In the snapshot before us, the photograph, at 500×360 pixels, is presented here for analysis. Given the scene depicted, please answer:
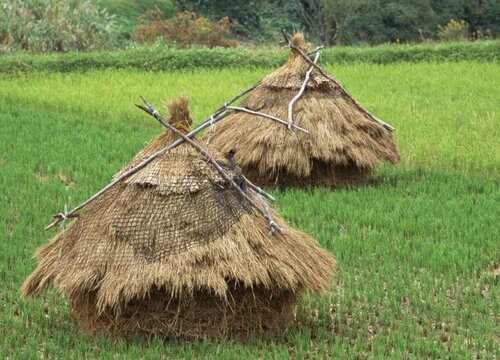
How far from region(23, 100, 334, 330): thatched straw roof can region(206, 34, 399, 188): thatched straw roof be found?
306 centimetres

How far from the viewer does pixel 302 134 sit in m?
8.09

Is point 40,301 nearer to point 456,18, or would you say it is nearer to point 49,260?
point 49,260

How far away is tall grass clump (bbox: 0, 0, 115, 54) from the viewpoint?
17172 millimetres

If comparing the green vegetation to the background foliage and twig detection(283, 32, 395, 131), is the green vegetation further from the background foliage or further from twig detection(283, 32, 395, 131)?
twig detection(283, 32, 395, 131)

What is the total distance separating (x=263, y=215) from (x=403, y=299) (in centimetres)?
105

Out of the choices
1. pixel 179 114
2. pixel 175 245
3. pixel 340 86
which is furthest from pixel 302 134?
pixel 175 245

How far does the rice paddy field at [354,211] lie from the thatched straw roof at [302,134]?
0.25 metres

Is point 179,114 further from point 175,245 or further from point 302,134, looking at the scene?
point 302,134

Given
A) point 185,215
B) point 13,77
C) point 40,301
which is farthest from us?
point 13,77

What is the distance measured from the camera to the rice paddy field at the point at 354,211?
15.4ft

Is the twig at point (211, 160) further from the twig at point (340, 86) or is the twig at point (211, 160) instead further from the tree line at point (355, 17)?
the tree line at point (355, 17)

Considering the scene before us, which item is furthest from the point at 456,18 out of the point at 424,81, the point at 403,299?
the point at 403,299

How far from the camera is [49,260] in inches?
194

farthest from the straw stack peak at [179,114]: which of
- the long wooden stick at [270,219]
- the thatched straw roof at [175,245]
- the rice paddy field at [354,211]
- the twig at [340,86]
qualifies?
the twig at [340,86]
